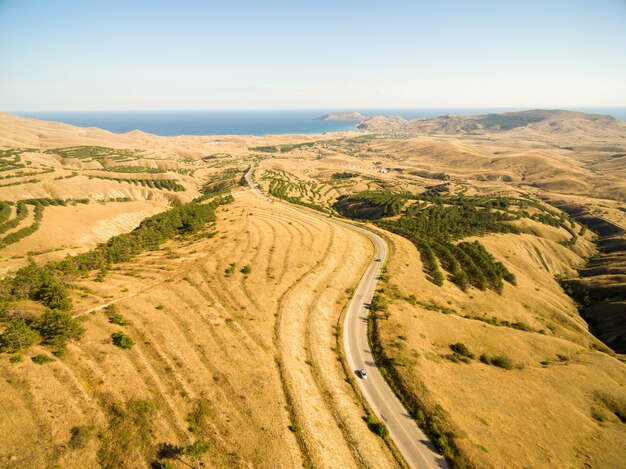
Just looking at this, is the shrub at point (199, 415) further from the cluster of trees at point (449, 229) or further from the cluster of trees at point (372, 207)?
the cluster of trees at point (372, 207)

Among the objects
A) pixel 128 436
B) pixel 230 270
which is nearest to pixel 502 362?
pixel 230 270

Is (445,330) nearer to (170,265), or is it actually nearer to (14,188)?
(170,265)

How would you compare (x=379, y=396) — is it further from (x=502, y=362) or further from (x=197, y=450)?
(x=502, y=362)

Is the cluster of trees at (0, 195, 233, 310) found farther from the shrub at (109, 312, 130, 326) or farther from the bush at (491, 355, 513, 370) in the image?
the bush at (491, 355, 513, 370)

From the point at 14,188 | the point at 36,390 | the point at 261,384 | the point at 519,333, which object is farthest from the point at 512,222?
the point at 14,188

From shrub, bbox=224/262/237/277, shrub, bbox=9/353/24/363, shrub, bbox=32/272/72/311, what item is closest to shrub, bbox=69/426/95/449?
shrub, bbox=9/353/24/363

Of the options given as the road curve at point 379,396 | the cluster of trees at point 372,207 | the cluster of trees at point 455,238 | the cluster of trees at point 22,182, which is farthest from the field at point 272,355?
the cluster of trees at point 22,182
